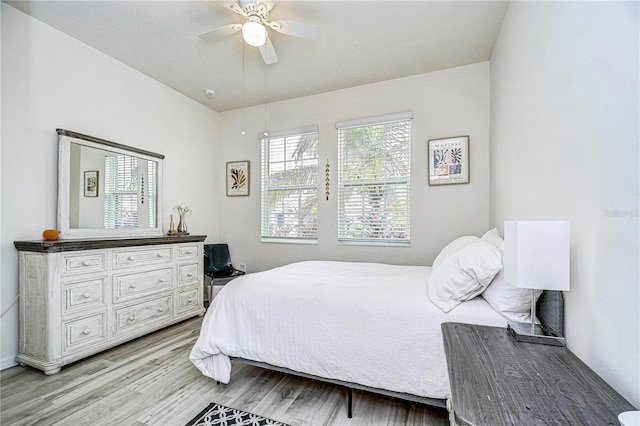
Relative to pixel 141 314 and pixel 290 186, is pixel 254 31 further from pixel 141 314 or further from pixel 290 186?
pixel 141 314

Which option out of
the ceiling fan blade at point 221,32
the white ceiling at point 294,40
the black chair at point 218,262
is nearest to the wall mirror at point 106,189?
the black chair at point 218,262

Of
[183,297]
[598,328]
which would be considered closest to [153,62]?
[183,297]

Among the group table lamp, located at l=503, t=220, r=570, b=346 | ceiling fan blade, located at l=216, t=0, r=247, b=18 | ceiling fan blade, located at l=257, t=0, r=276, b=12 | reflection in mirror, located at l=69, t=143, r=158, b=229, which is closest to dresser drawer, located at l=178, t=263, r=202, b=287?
reflection in mirror, located at l=69, t=143, r=158, b=229

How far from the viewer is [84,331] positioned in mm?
2402

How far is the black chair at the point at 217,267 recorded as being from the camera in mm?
3740

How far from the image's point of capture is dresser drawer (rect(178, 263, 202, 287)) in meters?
3.34

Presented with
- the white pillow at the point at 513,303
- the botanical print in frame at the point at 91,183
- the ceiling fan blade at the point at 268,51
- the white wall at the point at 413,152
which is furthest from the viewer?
the white wall at the point at 413,152

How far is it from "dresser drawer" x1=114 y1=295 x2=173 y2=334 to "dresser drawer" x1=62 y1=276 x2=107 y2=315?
23cm

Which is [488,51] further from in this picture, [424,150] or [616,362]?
[616,362]

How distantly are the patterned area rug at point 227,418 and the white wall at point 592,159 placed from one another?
158cm

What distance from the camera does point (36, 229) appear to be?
2.47 m

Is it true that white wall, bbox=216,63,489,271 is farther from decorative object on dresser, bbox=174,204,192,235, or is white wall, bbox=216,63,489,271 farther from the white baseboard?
the white baseboard

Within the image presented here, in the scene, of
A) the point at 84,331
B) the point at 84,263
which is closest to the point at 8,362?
the point at 84,331

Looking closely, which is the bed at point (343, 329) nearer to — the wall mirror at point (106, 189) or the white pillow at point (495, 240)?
the white pillow at point (495, 240)
